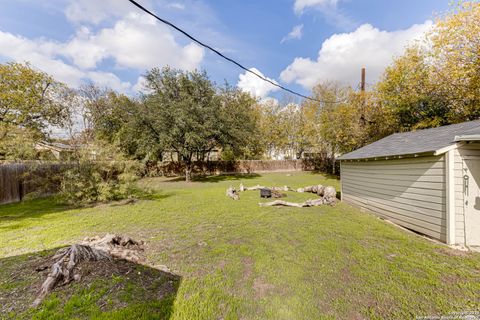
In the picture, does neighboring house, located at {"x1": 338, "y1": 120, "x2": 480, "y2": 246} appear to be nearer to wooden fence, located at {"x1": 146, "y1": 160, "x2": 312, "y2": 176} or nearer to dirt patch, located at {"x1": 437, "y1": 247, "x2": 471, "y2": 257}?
dirt patch, located at {"x1": 437, "y1": 247, "x2": 471, "y2": 257}

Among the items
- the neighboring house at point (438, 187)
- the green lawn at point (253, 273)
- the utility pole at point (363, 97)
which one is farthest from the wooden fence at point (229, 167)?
the neighboring house at point (438, 187)

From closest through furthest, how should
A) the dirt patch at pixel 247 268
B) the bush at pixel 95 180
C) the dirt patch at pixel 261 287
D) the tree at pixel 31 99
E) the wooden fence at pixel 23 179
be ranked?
the dirt patch at pixel 261 287, the dirt patch at pixel 247 268, the bush at pixel 95 180, the wooden fence at pixel 23 179, the tree at pixel 31 99

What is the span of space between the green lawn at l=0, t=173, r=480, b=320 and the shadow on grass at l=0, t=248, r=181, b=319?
1 cm

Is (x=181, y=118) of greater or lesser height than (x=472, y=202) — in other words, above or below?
above

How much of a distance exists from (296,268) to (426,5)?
10199mm

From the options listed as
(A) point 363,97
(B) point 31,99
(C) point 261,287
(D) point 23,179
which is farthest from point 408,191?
(B) point 31,99

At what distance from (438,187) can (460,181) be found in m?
0.34

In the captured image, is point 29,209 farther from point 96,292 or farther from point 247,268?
point 247,268

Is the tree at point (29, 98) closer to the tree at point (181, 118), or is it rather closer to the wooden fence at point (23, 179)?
the tree at point (181, 118)

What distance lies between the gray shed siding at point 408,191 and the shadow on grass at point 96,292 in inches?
211

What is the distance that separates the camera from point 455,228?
383cm

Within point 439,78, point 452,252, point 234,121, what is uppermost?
point 439,78

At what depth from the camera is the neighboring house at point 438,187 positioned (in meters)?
3.82

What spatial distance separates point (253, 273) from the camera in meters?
2.97
